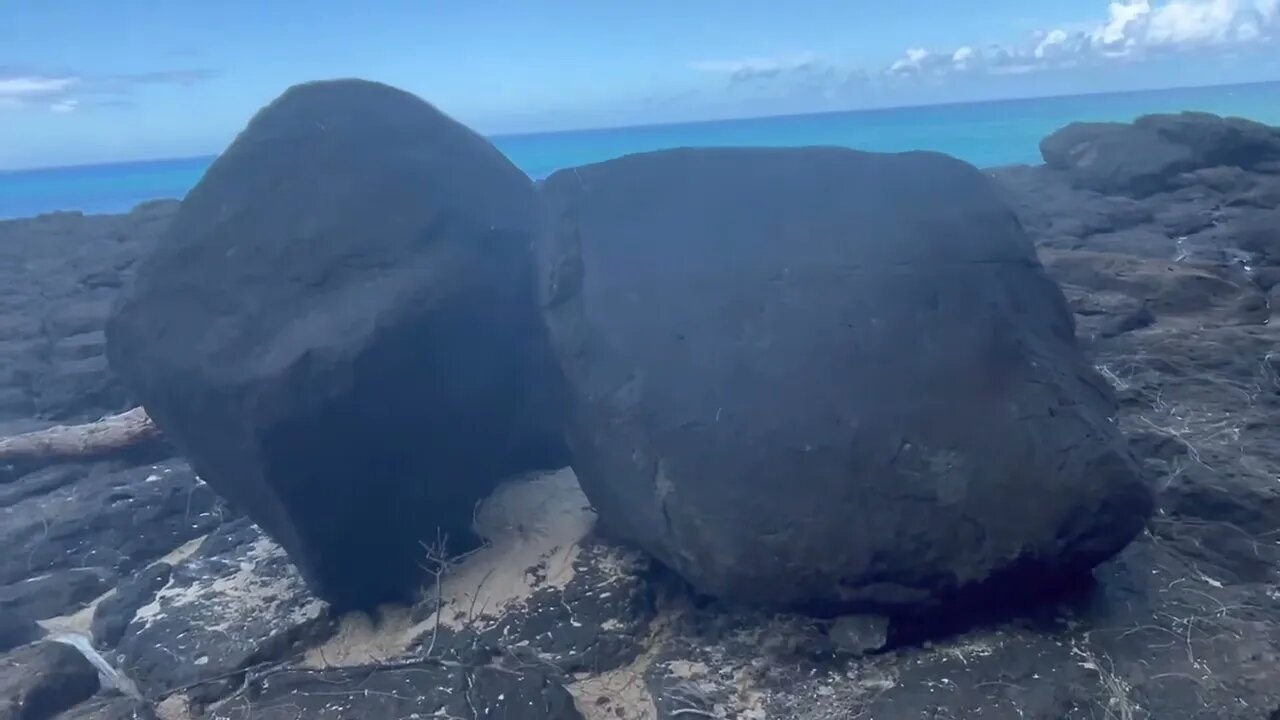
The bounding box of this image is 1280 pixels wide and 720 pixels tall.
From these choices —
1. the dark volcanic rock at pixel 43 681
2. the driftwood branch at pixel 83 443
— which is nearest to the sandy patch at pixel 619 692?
the dark volcanic rock at pixel 43 681

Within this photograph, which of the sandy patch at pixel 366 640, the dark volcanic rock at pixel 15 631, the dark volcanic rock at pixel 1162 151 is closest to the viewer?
the sandy patch at pixel 366 640

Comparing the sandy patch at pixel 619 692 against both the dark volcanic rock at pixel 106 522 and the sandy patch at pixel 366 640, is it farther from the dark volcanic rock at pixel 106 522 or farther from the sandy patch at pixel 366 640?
the dark volcanic rock at pixel 106 522

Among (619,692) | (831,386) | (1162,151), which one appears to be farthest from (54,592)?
(1162,151)

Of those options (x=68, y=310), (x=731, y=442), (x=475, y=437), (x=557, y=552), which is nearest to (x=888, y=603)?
(x=731, y=442)

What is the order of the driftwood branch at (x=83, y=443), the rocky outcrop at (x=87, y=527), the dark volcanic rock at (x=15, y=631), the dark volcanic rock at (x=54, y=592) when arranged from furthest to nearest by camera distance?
the driftwood branch at (x=83, y=443)
the rocky outcrop at (x=87, y=527)
the dark volcanic rock at (x=54, y=592)
the dark volcanic rock at (x=15, y=631)

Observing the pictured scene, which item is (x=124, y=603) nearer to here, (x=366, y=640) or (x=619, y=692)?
(x=366, y=640)

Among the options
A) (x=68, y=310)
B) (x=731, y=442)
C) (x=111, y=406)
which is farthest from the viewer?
(x=68, y=310)

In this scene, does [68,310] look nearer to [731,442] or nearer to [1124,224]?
[731,442]
